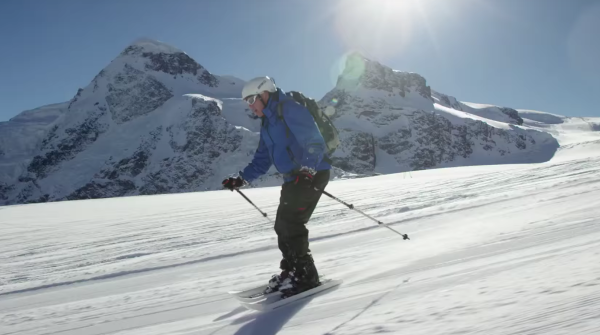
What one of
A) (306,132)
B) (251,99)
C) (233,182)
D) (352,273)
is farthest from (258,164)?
(352,273)

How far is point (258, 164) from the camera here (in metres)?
4.21

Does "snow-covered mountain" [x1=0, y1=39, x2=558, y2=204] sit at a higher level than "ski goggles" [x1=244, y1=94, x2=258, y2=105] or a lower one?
higher

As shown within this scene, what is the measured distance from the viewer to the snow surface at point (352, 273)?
2.23m

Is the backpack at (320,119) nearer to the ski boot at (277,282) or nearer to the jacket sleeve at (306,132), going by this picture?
the jacket sleeve at (306,132)

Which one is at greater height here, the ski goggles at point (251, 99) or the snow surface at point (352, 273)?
the ski goggles at point (251, 99)

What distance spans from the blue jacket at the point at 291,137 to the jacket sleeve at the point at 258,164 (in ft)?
1.35

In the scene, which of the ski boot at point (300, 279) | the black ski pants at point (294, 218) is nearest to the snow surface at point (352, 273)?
the ski boot at point (300, 279)

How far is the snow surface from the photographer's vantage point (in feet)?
7.32

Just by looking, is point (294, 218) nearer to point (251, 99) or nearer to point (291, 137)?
point (291, 137)

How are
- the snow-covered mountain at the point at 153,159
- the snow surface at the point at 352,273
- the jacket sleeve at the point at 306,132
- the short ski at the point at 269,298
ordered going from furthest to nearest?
the snow-covered mountain at the point at 153,159
the jacket sleeve at the point at 306,132
the short ski at the point at 269,298
the snow surface at the point at 352,273

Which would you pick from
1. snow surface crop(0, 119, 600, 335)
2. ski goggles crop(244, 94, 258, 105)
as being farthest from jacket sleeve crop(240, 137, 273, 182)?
snow surface crop(0, 119, 600, 335)

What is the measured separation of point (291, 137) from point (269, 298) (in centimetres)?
131

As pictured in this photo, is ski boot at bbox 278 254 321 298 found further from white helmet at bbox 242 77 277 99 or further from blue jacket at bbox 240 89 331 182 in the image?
white helmet at bbox 242 77 277 99

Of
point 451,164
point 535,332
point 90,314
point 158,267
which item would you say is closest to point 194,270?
point 158,267
